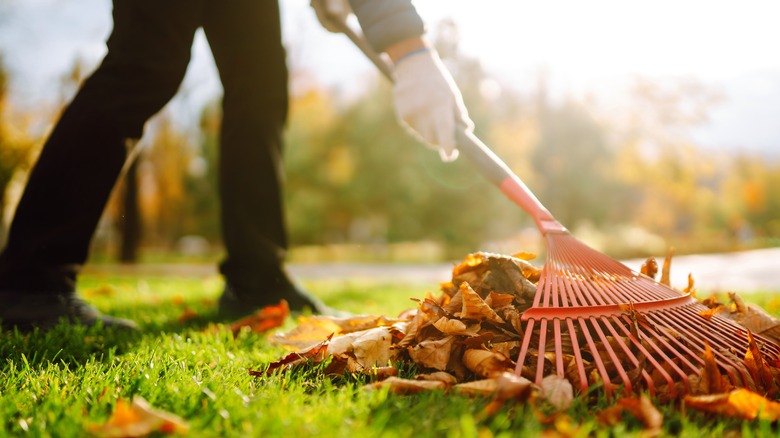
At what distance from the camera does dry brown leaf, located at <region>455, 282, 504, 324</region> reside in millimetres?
1440

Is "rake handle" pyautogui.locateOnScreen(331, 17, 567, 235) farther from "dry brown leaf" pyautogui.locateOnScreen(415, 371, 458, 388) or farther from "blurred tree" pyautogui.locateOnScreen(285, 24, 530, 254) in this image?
"blurred tree" pyautogui.locateOnScreen(285, 24, 530, 254)

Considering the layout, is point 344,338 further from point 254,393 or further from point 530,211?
point 530,211

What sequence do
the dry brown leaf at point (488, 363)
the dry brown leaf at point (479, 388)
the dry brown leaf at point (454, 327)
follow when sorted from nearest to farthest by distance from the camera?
1. the dry brown leaf at point (479, 388)
2. the dry brown leaf at point (488, 363)
3. the dry brown leaf at point (454, 327)

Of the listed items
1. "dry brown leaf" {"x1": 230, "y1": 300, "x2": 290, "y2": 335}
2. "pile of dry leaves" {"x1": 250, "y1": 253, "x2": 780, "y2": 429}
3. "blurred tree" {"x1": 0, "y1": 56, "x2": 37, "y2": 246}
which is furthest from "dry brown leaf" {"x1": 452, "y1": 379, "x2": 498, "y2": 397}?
"blurred tree" {"x1": 0, "y1": 56, "x2": 37, "y2": 246}

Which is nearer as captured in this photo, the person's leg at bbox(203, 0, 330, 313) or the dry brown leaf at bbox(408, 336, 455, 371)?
the dry brown leaf at bbox(408, 336, 455, 371)

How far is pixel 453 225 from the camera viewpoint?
17672 millimetres

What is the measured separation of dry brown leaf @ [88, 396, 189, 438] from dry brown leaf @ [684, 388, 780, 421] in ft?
3.24

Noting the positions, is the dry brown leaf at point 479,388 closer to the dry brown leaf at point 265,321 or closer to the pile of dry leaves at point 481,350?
the pile of dry leaves at point 481,350

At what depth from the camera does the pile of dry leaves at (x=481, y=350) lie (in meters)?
1.14

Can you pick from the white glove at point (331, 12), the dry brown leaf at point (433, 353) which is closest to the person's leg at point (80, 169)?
the white glove at point (331, 12)

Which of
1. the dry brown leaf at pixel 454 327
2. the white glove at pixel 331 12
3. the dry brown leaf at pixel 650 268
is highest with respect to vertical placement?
the white glove at pixel 331 12

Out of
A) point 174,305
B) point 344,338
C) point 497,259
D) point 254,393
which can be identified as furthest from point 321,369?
point 174,305

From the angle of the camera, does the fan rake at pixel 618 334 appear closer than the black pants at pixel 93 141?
Yes

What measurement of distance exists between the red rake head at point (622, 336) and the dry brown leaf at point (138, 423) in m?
0.69
